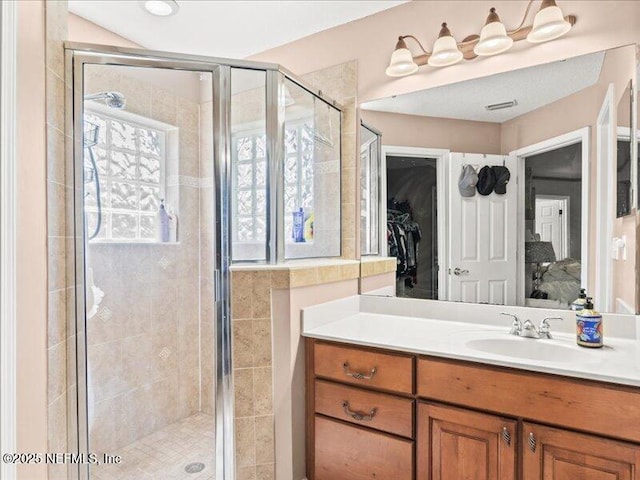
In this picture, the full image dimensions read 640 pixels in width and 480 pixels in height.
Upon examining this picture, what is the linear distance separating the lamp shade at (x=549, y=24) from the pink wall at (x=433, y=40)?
5 cm

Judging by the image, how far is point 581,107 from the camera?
1.65m

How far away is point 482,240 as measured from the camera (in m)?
1.87

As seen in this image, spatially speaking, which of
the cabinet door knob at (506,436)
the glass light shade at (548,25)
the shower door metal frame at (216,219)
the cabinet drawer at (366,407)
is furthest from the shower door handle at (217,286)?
the glass light shade at (548,25)

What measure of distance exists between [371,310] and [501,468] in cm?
99

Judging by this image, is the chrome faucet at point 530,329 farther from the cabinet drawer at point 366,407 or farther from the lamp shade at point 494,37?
the lamp shade at point 494,37

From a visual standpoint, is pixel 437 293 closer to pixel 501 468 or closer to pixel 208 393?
pixel 501 468

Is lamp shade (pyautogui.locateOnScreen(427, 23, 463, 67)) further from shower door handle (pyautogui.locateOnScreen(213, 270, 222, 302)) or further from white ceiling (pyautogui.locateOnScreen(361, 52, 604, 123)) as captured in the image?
shower door handle (pyautogui.locateOnScreen(213, 270, 222, 302))

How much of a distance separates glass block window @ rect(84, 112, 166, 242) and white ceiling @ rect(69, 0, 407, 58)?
82cm

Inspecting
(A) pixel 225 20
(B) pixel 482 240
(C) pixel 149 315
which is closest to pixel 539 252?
(B) pixel 482 240

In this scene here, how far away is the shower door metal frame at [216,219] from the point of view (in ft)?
5.51

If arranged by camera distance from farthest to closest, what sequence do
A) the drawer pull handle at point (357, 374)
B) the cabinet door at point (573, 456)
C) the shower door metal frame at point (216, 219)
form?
the shower door metal frame at point (216, 219) → the drawer pull handle at point (357, 374) → the cabinet door at point (573, 456)

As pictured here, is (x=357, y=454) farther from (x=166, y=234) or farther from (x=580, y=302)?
(x=166, y=234)

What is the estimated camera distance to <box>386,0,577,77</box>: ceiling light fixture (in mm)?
1617

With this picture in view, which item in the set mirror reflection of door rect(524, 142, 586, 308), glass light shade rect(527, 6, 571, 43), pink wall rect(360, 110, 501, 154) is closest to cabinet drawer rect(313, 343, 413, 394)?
mirror reflection of door rect(524, 142, 586, 308)
